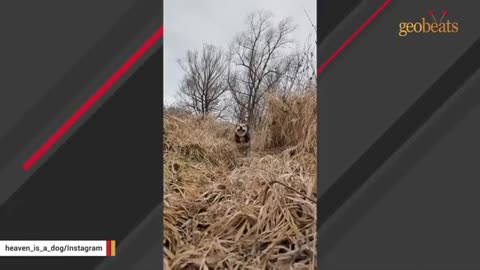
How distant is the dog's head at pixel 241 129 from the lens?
3.43 m

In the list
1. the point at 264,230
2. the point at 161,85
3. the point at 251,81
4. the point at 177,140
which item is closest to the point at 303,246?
the point at 264,230

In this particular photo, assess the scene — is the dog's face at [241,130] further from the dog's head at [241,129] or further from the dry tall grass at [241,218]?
the dry tall grass at [241,218]

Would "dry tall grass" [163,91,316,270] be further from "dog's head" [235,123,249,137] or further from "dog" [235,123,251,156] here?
"dog's head" [235,123,249,137]

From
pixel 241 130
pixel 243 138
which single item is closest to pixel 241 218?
A: pixel 243 138

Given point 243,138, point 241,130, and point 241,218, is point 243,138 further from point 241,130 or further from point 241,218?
point 241,218

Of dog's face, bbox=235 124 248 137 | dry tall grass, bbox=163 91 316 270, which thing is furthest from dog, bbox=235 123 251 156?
dry tall grass, bbox=163 91 316 270

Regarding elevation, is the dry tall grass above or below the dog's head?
below

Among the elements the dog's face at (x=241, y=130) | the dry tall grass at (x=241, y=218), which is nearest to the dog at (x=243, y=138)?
the dog's face at (x=241, y=130)

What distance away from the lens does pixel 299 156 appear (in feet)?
5.90

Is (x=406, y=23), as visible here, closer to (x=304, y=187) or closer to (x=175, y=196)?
(x=304, y=187)

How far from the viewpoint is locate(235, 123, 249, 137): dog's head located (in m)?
3.43

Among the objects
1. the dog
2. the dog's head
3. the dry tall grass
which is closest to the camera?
the dry tall grass

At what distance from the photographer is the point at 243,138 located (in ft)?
10.8

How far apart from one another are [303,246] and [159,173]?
1.43 ft
